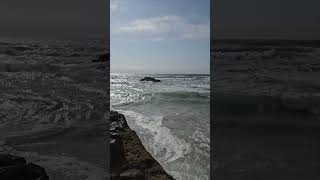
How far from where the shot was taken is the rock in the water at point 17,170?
1812mm

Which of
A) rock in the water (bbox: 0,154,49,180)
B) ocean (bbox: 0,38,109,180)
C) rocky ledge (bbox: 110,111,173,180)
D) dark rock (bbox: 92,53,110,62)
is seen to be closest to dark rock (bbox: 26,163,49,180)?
rock in the water (bbox: 0,154,49,180)

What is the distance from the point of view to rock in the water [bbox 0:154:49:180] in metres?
1.81

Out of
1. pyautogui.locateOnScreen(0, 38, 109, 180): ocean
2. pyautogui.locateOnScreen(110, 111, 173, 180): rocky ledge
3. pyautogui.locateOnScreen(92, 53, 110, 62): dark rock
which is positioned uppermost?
pyautogui.locateOnScreen(92, 53, 110, 62): dark rock

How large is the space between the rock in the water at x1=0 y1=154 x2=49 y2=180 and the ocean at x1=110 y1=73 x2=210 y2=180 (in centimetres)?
103

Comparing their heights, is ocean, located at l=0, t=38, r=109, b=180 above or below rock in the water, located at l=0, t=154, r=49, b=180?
above

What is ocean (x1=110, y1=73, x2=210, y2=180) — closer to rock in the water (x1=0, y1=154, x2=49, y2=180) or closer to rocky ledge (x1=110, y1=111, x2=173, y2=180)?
rocky ledge (x1=110, y1=111, x2=173, y2=180)

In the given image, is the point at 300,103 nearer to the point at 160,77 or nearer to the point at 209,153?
the point at 209,153

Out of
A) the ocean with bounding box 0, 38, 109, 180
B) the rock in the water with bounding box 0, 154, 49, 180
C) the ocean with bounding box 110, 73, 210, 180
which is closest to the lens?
the rock in the water with bounding box 0, 154, 49, 180

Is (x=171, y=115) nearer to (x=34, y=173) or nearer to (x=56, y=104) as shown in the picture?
(x=56, y=104)

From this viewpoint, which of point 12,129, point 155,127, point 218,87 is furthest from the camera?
point 155,127

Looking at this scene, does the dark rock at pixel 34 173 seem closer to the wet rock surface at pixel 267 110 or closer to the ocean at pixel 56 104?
the ocean at pixel 56 104

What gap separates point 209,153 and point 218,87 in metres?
0.56

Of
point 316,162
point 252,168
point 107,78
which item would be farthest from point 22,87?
point 316,162

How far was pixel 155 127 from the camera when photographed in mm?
2945
